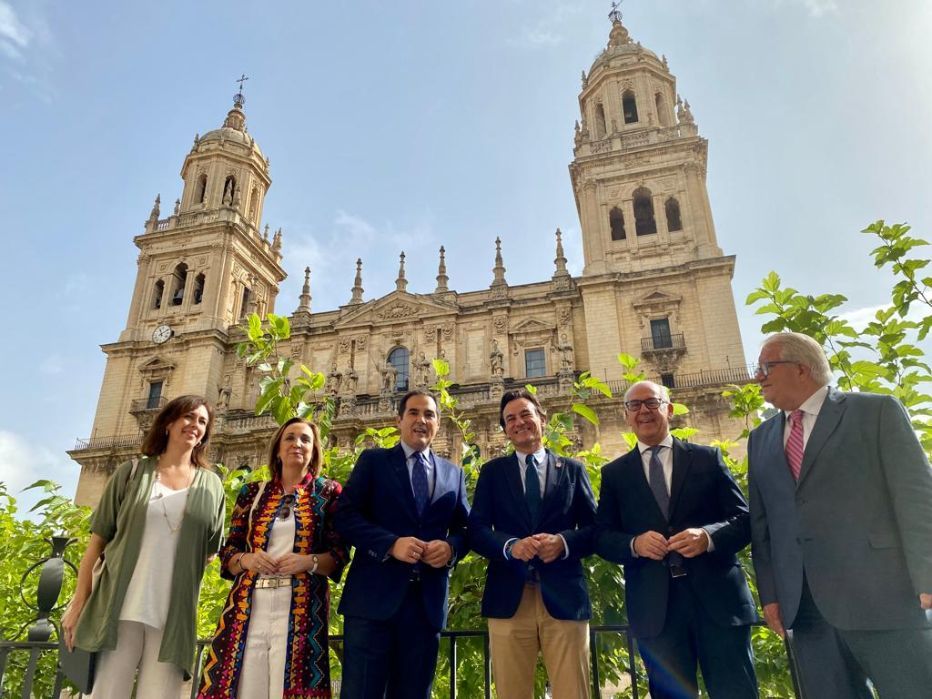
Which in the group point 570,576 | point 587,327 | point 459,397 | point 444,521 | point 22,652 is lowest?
point 22,652

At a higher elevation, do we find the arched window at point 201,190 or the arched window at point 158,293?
the arched window at point 201,190

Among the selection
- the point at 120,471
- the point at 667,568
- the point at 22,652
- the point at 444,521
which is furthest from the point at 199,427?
the point at 22,652

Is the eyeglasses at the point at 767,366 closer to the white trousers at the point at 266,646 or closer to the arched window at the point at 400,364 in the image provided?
the white trousers at the point at 266,646

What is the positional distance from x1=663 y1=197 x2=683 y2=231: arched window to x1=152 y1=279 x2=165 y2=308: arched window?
22.8m

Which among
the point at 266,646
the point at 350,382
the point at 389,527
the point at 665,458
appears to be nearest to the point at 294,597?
the point at 266,646

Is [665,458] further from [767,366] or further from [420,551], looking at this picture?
[420,551]

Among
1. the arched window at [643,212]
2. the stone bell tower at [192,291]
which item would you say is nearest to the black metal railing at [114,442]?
the stone bell tower at [192,291]

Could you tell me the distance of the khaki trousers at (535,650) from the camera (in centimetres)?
297

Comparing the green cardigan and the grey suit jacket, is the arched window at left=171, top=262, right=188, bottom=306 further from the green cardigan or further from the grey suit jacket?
the grey suit jacket

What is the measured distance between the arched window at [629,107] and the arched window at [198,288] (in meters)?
21.1

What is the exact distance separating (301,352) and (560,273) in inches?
460

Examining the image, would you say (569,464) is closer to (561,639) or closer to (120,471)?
(561,639)

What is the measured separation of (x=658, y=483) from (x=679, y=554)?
41 cm

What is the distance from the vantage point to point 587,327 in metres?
22.5
